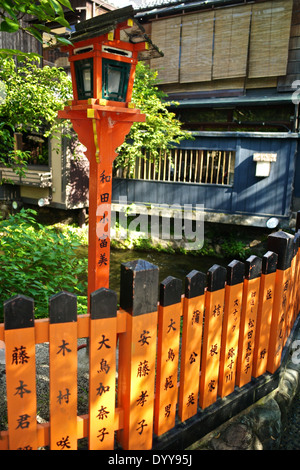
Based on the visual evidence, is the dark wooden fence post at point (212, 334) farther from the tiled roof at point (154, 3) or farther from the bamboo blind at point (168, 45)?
the tiled roof at point (154, 3)

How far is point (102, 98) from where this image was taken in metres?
3.67

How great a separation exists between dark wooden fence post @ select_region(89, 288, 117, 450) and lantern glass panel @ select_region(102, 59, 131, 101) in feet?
8.14

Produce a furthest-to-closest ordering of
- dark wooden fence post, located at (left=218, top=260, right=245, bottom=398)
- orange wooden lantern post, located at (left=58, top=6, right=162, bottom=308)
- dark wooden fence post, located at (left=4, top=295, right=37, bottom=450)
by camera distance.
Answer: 1. orange wooden lantern post, located at (left=58, top=6, right=162, bottom=308)
2. dark wooden fence post, located at (left=218, top=260, right=245, bottom=398)
3. dark wooden fence post, located at (left=4, top=295, right=37, bottom=450)

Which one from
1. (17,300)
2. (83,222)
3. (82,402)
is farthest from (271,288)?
(83,222)

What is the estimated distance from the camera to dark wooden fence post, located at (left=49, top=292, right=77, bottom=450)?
1.90 meters

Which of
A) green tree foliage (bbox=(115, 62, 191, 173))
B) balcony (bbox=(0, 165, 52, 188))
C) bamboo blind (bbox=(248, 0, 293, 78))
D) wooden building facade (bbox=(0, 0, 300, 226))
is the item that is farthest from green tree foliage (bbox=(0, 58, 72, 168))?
bamboo blind (bbox=(248, 0, 293, 78))

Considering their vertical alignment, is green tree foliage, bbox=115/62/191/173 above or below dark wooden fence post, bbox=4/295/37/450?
above

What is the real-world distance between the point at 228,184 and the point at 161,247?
3117 millimetres

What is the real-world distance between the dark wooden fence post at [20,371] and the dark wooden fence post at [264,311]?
2027 mm

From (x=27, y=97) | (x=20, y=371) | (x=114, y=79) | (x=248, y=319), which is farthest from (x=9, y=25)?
(x=27, y=97)

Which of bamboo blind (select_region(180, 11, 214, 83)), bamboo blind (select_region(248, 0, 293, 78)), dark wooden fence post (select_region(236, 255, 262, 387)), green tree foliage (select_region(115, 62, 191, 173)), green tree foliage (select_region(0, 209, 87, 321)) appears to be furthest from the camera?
bamboo blind (select_region(180, 11, 214, 83))

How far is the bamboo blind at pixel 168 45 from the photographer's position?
14992 mm

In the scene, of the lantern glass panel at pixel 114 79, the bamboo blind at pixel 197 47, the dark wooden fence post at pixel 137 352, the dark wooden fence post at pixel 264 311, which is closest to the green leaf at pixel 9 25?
the lantern glass panel at pixel 114 79

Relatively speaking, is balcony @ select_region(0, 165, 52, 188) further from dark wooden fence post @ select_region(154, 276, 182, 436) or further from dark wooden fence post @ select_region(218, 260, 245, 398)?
dark wooden fence post @ select_region(154, 276, 182, 436)
